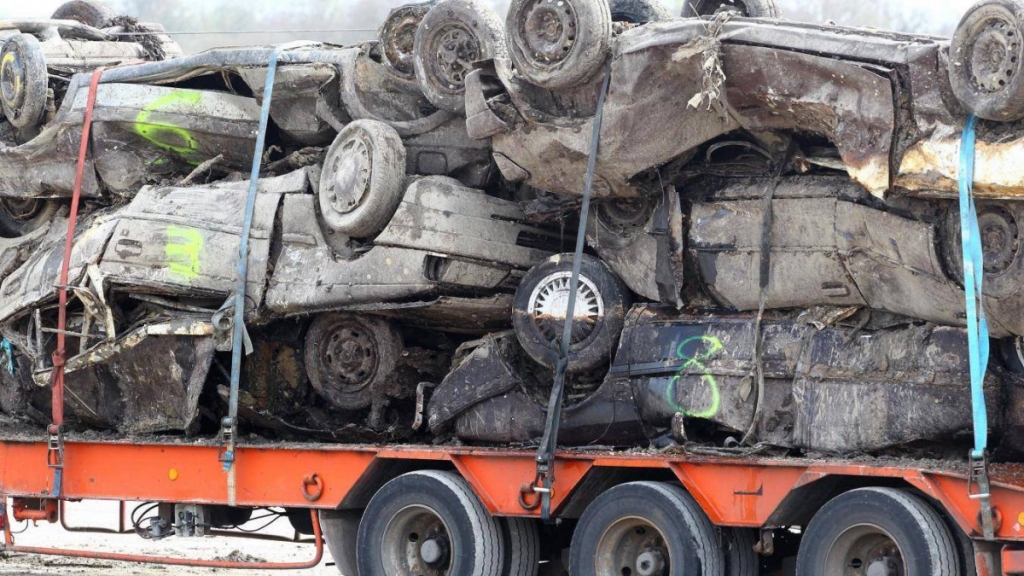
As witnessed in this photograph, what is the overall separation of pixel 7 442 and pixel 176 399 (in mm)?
1737

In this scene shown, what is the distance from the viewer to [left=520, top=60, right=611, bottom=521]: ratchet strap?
9.80 metres

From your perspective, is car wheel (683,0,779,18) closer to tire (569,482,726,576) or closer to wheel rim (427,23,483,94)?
wheel rim (427,23,483,94)

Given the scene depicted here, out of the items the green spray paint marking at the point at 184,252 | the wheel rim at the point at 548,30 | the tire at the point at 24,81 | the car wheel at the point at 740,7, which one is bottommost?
the green spray paint marking at the point at 184,252

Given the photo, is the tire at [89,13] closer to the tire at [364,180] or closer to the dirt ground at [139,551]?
the dirt ground at [139,551]

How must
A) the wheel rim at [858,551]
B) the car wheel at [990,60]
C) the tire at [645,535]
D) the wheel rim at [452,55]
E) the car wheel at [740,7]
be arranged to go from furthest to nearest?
the car wheel at [740,7], the wheel rim at [452,55], the tire at [645,535], the wheel rim at [858,551], the car wheel at [990,60]

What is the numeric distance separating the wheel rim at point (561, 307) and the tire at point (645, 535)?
4.01 feet

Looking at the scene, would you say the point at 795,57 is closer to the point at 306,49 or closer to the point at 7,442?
the point at 306,49

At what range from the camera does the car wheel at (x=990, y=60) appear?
25.7 feet

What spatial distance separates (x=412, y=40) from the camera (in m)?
11.8

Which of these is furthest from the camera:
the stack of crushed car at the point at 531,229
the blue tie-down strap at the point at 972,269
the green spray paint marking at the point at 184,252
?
the green spray paint marking at the point at 184,252

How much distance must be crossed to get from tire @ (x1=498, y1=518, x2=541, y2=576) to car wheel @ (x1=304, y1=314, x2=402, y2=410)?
1596mm

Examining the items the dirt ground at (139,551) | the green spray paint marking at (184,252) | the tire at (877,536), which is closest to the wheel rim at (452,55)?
the green spray paint marking at (184,252)

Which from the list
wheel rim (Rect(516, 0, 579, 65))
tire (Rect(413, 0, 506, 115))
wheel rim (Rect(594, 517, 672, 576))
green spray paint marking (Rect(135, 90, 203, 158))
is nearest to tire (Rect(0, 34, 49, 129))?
green spray paint marking (Rect(135, 90, 203, 158))

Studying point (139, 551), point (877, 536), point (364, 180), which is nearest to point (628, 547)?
point (877, 536)
